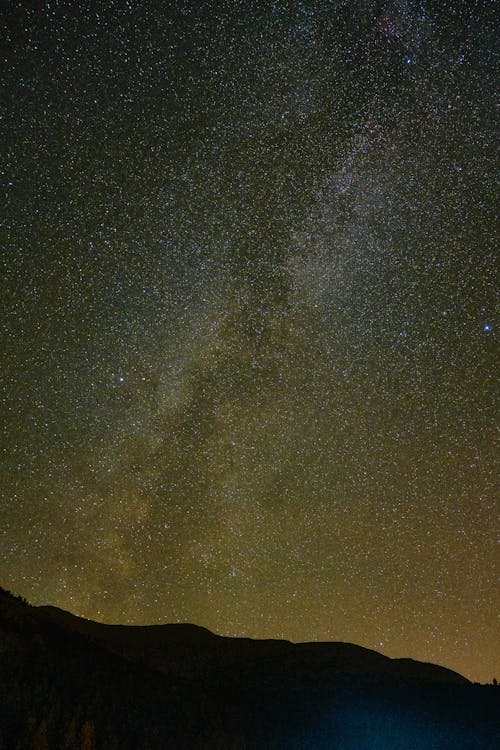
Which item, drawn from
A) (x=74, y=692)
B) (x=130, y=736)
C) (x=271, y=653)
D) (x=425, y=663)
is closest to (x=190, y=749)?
(x=130, y=736)

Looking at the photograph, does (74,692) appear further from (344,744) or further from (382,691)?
(382,691)

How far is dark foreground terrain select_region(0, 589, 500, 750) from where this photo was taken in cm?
1134

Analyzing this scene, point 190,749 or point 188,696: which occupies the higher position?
point 188,696

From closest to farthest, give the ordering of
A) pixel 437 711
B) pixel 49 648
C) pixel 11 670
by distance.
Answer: pixel 11 670
pixel 49 648
pixel 437 711

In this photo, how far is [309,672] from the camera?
922 inches

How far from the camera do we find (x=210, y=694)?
56.7 ft

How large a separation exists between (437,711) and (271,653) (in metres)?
7.83

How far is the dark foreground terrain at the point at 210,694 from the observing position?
1134 centimetres

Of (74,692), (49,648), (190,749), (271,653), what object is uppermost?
(271,653)

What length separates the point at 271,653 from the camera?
85.6ft

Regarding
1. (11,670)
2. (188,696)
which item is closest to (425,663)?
(188,696)

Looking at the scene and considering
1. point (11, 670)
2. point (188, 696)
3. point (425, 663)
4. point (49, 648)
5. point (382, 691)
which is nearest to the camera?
point (11, 670)

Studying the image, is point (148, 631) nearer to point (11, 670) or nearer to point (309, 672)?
point (309, 672)

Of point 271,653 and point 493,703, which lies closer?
point 493,703
